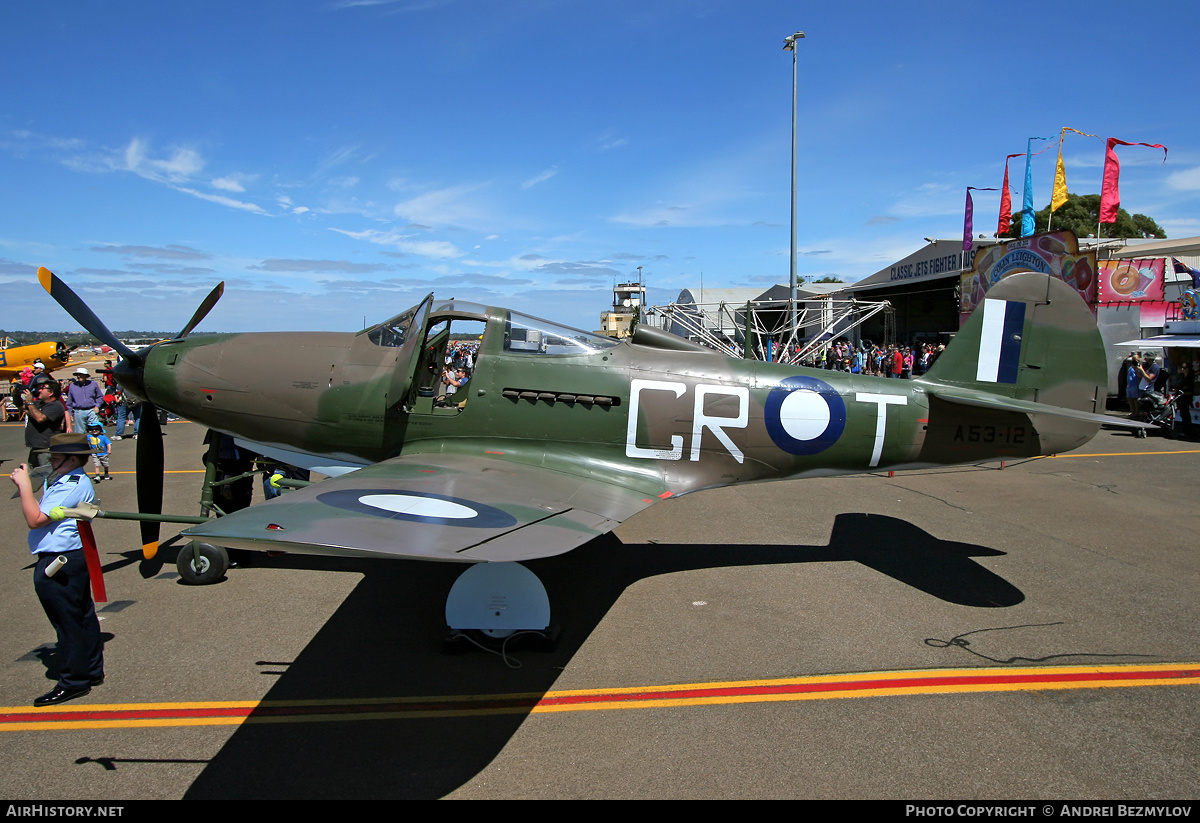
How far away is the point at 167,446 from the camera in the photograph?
13.8 metres

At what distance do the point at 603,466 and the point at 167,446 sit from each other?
1223cm

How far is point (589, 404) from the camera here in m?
5.64

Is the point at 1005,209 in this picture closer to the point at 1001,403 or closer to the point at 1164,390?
the point at 1164,390

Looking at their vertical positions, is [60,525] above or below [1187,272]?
below

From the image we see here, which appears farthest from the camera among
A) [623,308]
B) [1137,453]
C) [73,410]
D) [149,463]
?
[623,308]

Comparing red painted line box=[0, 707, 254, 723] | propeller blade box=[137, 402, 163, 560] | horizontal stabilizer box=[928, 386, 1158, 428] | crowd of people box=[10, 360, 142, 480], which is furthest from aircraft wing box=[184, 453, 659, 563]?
horizontal stabilizer box=[928, 386, 1158, 428]

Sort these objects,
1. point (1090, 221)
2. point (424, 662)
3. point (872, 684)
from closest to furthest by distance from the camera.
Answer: point (872, 684) < point (424, 662) < point (1090, 221)

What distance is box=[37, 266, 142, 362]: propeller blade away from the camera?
586 cm

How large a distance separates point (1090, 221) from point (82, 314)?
197ft

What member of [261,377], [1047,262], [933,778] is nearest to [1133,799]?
[933,778]

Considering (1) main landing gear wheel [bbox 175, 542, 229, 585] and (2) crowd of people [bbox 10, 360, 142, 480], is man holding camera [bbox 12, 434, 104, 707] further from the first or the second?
(1) main landing gear wheel [bbox 175, 542, 229, 585]

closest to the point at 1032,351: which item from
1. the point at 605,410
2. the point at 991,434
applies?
the point at 991,434

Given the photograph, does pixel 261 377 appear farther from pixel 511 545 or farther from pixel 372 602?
pixel 511 545

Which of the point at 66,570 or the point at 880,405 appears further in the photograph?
the point at 880,405
